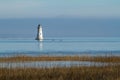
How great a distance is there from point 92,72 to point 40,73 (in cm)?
313

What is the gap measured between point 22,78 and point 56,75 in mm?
2163

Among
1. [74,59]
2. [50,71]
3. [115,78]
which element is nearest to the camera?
[115,78]

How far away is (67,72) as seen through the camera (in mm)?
26188

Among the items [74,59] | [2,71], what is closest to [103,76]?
[2,71]

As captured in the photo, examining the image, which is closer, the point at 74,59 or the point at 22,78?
the point at 22,78

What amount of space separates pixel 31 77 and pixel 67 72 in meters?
2.69

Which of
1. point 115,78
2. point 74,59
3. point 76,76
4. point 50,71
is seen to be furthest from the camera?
point 74,59

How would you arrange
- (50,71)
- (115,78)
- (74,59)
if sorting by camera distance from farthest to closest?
(74,59)
(50,71)
(115,78)

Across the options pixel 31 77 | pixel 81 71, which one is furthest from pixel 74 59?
pixel 31 77

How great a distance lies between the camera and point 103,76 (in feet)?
80.6

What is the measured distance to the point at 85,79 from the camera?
23.7m

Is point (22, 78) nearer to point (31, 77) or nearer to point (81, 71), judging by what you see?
point (31, 77)

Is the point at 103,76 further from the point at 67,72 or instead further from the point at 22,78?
the point at 22,78

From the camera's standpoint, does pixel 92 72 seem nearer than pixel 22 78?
No
